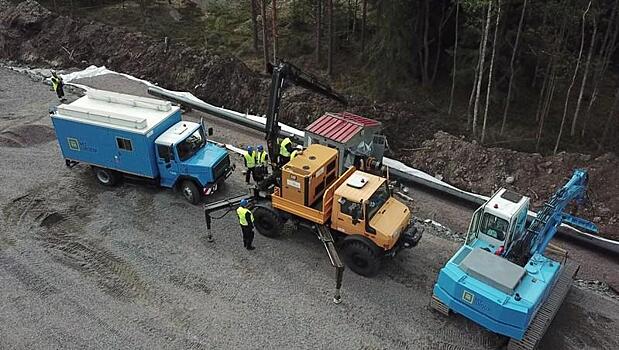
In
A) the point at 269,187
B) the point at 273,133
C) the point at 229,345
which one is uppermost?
the point at 273,133

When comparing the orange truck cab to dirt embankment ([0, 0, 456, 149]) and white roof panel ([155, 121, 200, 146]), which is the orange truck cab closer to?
white roof panel ([155, 121, 200, 146])

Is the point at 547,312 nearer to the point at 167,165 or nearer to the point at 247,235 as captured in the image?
the point at 247,235

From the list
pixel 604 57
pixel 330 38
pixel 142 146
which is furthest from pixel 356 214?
pixel 604 57

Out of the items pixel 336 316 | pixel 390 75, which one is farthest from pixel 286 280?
pixel 390 75

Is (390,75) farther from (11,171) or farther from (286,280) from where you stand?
(11,171)

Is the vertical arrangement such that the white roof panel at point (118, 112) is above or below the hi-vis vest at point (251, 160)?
above

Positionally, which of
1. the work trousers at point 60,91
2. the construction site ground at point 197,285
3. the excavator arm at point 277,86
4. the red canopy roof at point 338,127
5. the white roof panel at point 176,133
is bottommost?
the construction site ground at point 197,285

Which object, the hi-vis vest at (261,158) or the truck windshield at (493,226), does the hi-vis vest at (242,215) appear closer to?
the hi-vis vest at (261,158)

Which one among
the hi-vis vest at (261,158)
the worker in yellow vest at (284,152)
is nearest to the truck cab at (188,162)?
the hi-vis vest at (261,158)

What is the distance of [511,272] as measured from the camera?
9914 mm

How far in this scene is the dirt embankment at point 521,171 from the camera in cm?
1405

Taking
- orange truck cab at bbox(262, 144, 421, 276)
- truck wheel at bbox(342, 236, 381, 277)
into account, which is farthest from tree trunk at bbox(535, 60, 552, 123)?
truck wheel at bbox(342, 236, 381, 277)

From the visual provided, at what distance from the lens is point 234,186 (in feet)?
49.5

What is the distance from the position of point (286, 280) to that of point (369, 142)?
18.2 ft
